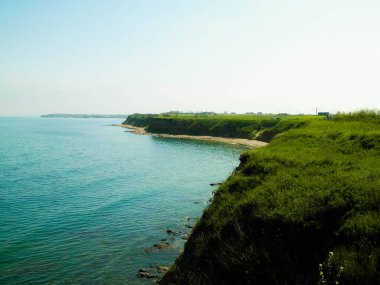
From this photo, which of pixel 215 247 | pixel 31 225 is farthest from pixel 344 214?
pixel 31 225

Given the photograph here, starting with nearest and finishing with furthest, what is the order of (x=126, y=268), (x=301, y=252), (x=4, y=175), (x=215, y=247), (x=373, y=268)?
(x=373, y=268) → (x=301, y=252) → (x=215, y=247) → (x=126, y=268) → (x=4, y=175)

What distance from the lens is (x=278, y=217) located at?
1755cm

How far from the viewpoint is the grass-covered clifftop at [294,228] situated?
13953mm

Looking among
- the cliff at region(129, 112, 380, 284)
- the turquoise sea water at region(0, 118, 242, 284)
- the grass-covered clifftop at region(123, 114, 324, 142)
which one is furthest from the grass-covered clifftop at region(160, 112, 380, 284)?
the grass-covered clifftop at region(123, 114, 324, 142)

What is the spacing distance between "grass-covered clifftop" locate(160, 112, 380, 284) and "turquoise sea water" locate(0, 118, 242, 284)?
322 inches

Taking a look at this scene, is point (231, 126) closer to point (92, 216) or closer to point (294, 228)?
point (92, 216)

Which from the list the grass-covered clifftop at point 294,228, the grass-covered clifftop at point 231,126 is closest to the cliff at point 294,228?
the grass-covered clifftop at point 294,228

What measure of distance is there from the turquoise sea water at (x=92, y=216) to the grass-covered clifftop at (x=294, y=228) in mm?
8184

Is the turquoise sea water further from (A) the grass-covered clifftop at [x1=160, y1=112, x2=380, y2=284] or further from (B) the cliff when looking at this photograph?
(A) the grass-covered clifftop at [x1=160, y1=112, x2=380, y2=284]

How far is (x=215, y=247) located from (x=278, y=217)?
438 cm

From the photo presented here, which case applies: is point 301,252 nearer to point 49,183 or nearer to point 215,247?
point 215,247

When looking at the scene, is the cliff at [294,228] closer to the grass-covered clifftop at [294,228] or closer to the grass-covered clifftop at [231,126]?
the grass-covered clifftop at [294,228]

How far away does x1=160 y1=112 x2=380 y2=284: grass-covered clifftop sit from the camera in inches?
549

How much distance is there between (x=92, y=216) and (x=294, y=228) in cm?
2844
